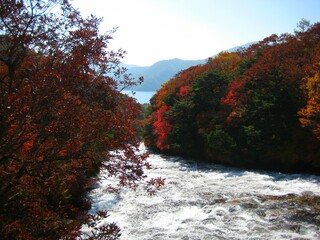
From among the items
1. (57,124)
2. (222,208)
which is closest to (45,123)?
(57,124)

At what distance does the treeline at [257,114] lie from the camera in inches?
894

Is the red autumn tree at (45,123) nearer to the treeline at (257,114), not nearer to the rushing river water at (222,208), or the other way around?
the rushing river water at (222,208)

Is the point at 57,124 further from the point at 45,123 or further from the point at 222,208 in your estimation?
the point at 222,208

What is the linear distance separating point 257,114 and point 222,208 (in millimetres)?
13350

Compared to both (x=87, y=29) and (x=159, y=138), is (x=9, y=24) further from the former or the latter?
(x=159, y=138)

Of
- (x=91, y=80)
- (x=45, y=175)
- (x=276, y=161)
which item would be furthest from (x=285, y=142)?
(x=45, y=175)

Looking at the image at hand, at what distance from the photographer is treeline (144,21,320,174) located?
2272 centimetres

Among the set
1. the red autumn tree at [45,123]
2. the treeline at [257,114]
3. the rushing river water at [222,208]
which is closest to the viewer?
the red autumn tree at [45,123]

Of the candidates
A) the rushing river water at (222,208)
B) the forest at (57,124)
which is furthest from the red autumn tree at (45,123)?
the rushing river water at (222,208)

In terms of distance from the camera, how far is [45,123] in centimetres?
459

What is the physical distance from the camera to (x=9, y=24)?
18.8 feet

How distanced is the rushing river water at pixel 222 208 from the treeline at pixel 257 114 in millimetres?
3119

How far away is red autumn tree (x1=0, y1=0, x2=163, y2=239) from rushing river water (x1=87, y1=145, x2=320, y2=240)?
20.9 feet

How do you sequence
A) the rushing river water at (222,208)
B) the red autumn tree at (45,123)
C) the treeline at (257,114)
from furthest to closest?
1. the treeline at (257,114)
2. the rushing river water at (222,208)
3. the red autumn tree at (45,123)
